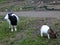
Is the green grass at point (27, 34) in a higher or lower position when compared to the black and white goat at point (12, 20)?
lower

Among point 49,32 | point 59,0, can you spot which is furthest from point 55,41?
point 59,0

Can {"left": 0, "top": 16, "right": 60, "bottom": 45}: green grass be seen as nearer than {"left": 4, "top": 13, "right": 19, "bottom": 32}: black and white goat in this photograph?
Yes

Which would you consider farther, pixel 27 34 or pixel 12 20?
pixel 12 20

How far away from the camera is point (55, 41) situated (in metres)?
10.0

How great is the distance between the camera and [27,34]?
11.2 metres

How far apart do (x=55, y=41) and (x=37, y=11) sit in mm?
7511

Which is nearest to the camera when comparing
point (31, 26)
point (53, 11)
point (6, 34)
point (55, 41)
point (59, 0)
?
point (55, 41)

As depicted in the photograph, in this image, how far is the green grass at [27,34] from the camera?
33.5 ft

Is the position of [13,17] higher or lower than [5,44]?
higher

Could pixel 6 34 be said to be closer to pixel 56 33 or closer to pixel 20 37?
pixel 20 37

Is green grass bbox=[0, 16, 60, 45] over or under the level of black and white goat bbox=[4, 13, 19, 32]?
under

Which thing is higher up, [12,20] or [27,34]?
[12,20]

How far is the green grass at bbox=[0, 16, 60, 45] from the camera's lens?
10213 millimetres

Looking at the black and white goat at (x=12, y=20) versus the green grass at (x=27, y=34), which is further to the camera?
the black and white goat at (x=12, y=20)
